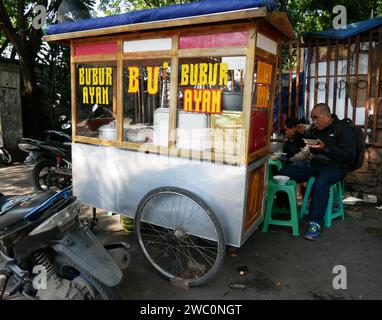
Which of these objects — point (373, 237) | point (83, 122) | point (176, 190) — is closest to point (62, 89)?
point (83, 122)

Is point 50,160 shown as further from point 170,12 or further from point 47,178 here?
point 170,12

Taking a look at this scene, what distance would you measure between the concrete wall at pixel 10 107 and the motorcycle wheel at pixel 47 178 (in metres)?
2.63

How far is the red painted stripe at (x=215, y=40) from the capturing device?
8.46ft

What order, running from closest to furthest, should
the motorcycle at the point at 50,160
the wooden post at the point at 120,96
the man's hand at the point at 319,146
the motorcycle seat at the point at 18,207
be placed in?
the motorcycle seat at the point at 18,207 → the wooden post at the point at 120,96 → the man's hand at the point at 319,146 → the motorcycle at the point at 50,160

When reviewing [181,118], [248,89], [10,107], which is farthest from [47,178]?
[248,89]

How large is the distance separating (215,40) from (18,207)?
1888mm

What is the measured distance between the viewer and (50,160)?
523 centimetres

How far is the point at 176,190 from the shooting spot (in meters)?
2.79

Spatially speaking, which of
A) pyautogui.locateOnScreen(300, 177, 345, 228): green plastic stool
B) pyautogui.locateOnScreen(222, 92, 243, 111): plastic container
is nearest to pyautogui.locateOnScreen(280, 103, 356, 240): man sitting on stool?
pyautogui.locateOnScreen(300, 177, 345, 228): green plastic stool

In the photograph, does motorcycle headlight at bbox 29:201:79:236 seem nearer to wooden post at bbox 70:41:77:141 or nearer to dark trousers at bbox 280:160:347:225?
wooden post at bbox 70:41:77:141

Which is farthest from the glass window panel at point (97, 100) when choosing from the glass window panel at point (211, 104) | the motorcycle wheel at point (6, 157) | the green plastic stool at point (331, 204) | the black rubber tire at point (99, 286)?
the motorcycle wheel at point (6, 157)

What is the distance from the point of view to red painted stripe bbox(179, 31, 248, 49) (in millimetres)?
2578

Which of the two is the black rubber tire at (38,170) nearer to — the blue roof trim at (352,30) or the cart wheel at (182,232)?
the cart wheel at (182,232)
